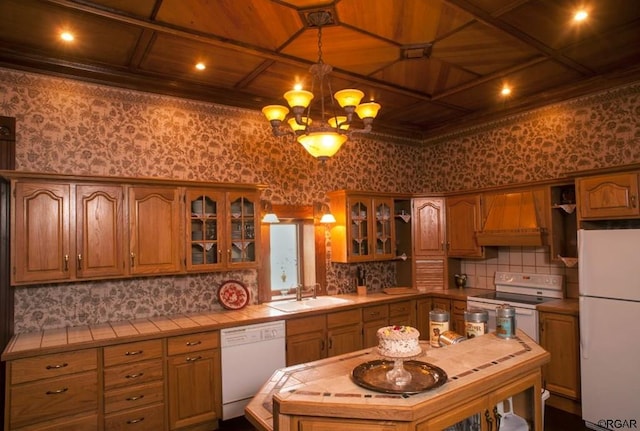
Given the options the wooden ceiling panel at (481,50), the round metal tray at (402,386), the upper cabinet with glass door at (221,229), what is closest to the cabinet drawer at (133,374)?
the upper cabinet with glass door at (221,229)

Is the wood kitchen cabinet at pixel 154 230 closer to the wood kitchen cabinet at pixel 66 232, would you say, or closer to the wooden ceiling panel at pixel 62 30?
the wood kitchen cabinet at pixel 66 232

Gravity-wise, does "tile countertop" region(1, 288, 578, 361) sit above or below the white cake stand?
below

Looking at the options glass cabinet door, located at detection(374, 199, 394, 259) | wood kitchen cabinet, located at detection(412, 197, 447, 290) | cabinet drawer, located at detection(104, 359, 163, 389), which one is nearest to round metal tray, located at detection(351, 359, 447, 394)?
cabinet drawer, located at detection(104, 359, 163, 389)

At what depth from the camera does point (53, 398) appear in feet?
9.13

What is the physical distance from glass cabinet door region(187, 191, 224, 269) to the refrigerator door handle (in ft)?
10.7

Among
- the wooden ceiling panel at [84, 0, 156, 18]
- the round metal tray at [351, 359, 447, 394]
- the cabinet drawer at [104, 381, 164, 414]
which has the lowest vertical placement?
the cabinet drawer at [104, 381, 164, 414]

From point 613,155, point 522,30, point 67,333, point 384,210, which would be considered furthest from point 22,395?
point 613,155

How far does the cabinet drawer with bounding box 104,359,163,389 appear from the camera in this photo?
2979mm

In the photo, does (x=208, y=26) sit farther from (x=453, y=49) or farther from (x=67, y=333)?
(x=67, y=333)

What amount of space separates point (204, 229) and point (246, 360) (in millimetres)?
1255

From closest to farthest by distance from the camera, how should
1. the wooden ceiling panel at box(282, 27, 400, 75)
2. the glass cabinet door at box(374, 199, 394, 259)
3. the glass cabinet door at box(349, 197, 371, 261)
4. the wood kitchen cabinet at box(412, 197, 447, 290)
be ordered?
the wooden ceiling panel at box(282, 27, 400, 75) < the glass cabinet door at box(349, 197, 371, 261) < the glass cabinet door at box(374, 199, 394, 259) < the wood kitchen cabinet at box(412, 197, 447, 290)

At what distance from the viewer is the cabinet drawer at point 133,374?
2979mm

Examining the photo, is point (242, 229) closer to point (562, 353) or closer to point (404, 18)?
point (404, 18)

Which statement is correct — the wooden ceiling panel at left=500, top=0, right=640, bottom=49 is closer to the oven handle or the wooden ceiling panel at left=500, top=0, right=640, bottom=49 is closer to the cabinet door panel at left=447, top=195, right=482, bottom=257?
the cabinet door panel at left=447, top=195, right=482, bottom=257
